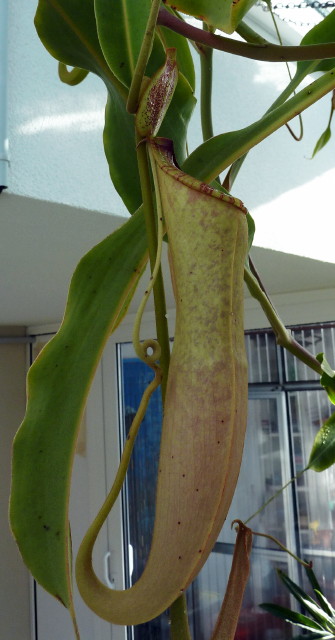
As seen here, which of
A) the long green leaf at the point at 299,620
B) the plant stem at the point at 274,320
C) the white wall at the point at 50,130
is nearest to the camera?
the plant stem at the point at 274,320

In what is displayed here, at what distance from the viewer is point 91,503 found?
212 cm

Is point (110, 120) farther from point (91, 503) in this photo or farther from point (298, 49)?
point (91, 503)

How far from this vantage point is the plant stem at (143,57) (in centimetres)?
27

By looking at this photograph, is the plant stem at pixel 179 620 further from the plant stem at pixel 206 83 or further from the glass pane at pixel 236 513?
the glass pane at pixel 236 513

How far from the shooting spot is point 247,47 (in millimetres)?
305

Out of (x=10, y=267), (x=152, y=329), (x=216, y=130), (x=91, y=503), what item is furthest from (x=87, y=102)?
(x=91, y=503)

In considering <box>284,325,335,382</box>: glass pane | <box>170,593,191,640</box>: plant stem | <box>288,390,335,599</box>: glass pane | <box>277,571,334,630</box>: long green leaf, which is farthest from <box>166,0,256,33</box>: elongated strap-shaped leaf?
<box>288,390,335,599</box>: glass pane

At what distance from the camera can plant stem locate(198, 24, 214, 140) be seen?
47cm

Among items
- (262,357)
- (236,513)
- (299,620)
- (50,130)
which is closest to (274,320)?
(50,130)

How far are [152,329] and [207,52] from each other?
153cm

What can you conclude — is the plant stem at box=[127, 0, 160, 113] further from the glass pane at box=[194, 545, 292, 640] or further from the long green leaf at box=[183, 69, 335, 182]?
the glass pane at box=[194, 545, 292, 640]

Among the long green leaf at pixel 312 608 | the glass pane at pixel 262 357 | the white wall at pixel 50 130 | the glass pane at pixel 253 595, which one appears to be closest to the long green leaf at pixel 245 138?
the white wall at pixel 50 130

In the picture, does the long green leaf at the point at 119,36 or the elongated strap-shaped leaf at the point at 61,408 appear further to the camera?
the long green leaf at the point at 119,36

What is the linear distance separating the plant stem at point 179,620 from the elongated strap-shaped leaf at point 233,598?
0.03 metres
